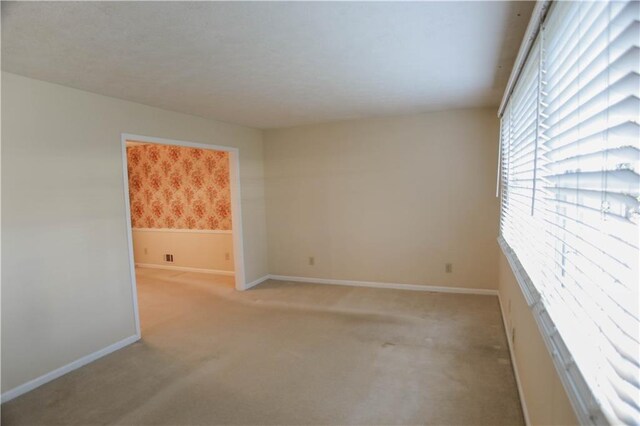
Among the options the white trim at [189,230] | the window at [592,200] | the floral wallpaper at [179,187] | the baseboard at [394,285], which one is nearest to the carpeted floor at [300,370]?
the baseboard at [394,285]

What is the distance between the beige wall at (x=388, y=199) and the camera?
4.54 m

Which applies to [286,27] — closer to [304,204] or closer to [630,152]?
[630,152]

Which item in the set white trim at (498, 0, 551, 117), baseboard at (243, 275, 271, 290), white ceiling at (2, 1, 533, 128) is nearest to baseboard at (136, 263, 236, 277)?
baseboard at (243, 275, 271, 290)

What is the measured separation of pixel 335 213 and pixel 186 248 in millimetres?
2841

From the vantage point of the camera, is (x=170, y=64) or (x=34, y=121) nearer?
(x=170, y=64)

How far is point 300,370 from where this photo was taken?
2.87 metres

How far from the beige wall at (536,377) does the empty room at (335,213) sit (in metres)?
0.02

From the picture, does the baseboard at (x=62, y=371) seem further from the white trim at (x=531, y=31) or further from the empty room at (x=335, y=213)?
the white trim at (x=531, y=31)

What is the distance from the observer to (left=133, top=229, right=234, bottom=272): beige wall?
6.04m

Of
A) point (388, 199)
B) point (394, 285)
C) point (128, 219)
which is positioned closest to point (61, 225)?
point (128, 219)

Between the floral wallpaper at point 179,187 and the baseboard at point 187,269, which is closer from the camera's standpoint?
the floral wallpaper at point 179,187

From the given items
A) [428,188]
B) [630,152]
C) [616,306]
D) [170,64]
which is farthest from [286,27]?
[428,188]

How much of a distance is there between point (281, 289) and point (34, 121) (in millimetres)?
3378

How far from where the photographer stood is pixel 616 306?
2.94ft
